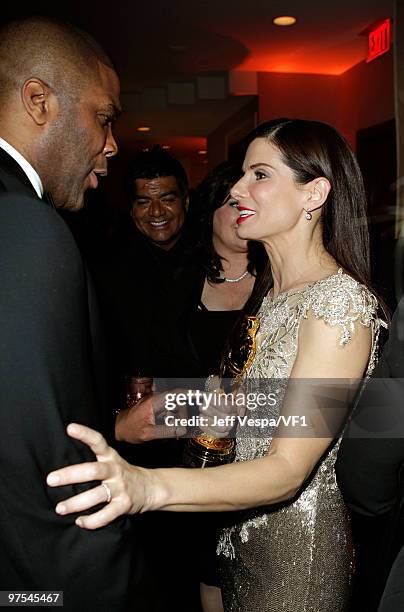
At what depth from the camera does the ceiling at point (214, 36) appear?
448 centimetres

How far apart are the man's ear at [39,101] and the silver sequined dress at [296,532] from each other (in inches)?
27.1

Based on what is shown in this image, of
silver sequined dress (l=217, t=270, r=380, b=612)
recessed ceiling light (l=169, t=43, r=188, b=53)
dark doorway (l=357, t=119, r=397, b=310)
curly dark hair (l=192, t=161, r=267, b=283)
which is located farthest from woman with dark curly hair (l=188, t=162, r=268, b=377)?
recessed ceiling light (l=169, t=43, r=188, b=53)

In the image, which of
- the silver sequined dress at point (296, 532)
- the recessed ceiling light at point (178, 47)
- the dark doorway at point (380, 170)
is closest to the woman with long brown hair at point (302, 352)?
the silver sequined dress at point (296, 532)

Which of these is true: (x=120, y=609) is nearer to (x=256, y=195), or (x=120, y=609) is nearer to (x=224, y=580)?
(x=224, y=580)

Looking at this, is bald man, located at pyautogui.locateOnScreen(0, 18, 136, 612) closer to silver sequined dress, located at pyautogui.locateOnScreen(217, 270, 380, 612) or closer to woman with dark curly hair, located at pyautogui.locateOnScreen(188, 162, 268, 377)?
silver sequined dress, located at pyautogui.locateOnScreen(217, 270, 380, 612)

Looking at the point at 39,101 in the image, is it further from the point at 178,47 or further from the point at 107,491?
the point at 178,47

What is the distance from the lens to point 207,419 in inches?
51.6

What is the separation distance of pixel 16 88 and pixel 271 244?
2.50 ft

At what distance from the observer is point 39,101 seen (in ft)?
3.29

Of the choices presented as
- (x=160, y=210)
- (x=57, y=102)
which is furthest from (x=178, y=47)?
(x=57, y=102)

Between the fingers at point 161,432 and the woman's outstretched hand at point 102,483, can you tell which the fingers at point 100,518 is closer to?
the woman's outstretched hand at point 102,483

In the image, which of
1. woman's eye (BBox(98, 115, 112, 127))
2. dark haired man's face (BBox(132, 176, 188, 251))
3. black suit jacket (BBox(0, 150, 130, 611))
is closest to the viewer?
black suit jacket (BBox(0, 150, 130, 611))

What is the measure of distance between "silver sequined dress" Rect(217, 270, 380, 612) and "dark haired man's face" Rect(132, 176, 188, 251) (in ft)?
5.23

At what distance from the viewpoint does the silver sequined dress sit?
4.43 feet
